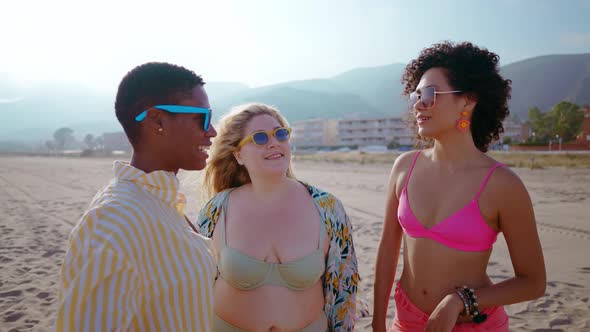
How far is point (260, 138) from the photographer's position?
258 cm

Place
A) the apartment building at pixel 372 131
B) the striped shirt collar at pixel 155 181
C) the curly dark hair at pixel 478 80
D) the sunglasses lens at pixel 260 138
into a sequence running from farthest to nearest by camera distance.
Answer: the apartment building at pixel 372 131 → the sunglasses lens at pixel 260 138 → the curly dark hair at pixel 478 80 → the striped shirt collar at pixel 155 181

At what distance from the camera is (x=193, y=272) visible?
1388mm

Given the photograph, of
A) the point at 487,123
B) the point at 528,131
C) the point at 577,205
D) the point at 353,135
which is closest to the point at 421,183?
the point at 487,123

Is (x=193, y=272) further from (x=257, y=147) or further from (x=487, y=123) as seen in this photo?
(x=487, y=123)

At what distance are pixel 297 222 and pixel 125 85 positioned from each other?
1.36m

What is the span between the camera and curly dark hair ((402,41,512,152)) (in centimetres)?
204

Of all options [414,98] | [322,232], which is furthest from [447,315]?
[414,98]

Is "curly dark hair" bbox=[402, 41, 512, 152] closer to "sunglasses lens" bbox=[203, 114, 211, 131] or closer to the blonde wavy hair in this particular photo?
the blonde wavy hair

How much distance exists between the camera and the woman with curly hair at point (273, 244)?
7.52ft

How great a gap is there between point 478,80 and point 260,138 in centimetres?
137

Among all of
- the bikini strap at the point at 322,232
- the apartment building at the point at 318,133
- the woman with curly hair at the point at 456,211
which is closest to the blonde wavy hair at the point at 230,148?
the bikini strap at the point at 322,232

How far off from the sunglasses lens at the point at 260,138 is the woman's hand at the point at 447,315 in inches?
57.4

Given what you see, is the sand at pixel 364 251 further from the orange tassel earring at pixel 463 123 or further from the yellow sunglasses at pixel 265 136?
the orange tassel earring at pixel 463 123

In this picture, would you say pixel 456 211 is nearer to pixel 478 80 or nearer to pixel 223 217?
pixel 478 80
